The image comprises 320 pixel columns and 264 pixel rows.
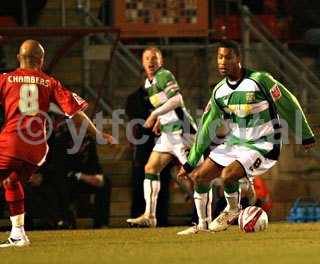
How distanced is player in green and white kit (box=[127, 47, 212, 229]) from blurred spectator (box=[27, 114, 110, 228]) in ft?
2.42

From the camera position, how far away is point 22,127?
39.2 ft

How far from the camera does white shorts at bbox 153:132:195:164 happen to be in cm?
1566

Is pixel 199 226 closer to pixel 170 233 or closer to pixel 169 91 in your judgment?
pixel 170 233

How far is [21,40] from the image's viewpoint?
54.7 feet

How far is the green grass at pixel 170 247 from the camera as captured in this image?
10.4 metres

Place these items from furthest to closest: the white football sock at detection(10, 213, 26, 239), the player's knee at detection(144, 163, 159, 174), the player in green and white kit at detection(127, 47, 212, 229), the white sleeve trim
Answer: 1. the player's knee at detection(144, 163, 159, 174)
2. the player in green and white kit at detection(127, 47, 212, 229)
3. the white sleeve trim
4. the white football sock at detection(10, 213, 26, 239)

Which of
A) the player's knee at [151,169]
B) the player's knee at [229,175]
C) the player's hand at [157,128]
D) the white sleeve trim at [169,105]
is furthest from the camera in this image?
the player's hand at [157,128]

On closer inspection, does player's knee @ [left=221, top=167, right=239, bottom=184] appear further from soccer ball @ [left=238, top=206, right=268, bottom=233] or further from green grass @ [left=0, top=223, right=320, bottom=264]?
green grass @ [left=0, top=223, right=320, bottom=264]

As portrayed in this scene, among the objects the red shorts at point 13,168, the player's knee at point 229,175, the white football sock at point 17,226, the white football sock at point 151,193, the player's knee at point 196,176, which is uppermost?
the red shorts at point 13,168

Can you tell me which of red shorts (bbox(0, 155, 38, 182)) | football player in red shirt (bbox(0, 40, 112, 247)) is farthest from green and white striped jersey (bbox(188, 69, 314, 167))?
red shorts (bbox(0, 155, 38, 182))

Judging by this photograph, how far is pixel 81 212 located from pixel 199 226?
3.31 meters

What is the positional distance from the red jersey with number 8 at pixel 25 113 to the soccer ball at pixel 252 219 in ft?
7.33

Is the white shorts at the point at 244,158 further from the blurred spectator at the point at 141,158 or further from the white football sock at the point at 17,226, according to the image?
the blurred spectator at the point at 141,158

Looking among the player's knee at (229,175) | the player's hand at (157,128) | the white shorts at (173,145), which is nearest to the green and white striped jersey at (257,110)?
the player's knee at (229,175)
